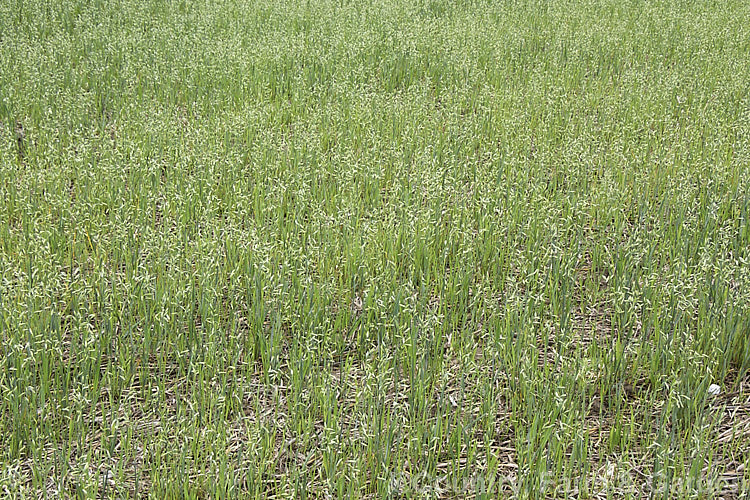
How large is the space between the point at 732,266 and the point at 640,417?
3.43ft

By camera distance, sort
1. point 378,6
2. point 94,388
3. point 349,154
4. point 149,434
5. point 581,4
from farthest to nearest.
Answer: point 581,4 → point 378,6 → point 349,154 → point 94,388 → point 149,434

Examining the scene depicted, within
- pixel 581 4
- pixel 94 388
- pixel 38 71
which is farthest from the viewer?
pixel 581 4

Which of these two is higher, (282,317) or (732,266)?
(732,266)

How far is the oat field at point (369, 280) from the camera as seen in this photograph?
9.53 ft

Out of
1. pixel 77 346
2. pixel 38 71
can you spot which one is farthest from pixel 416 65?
pixel 77 346

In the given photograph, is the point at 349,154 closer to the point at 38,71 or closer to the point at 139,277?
the point at 139,277

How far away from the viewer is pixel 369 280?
4.05 m

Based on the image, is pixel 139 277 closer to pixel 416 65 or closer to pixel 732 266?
pixel 732 266

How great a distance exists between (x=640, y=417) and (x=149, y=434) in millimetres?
1834

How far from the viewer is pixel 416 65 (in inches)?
311

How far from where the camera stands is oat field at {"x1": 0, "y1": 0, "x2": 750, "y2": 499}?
9.53 ft

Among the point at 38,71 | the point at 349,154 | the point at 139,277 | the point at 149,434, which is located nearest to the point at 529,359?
the point at 149,434

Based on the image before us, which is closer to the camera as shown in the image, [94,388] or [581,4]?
[94,388]

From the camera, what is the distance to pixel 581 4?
11.2 m
